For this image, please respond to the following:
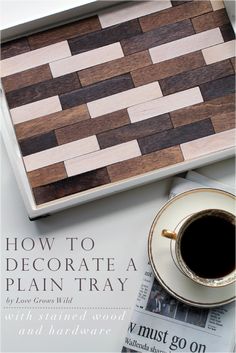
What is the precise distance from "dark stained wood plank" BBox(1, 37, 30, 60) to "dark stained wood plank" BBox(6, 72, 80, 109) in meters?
0.05

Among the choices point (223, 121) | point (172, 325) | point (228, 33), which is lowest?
point (172, 325)

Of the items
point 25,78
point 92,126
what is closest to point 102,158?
point 92,126

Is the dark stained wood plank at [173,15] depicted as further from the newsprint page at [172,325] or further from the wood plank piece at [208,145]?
the newsprint page at [172,325]

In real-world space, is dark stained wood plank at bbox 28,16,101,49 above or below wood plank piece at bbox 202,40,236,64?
above

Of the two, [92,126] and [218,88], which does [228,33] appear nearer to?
[218,88]

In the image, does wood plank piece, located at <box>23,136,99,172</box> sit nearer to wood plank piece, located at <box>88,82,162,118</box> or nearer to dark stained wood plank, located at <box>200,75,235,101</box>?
wood plank piece, located at <box>88,82,162,118</box>

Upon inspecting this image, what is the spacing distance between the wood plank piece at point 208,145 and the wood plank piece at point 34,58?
0.20 m

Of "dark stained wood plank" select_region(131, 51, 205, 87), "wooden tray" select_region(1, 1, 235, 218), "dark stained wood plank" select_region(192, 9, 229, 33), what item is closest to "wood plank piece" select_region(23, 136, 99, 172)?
"wooden tray" select_region(1, 1, 235, 218)

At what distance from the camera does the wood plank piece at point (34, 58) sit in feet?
2.85

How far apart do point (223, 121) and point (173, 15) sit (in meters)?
0.16

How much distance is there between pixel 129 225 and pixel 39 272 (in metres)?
0.14

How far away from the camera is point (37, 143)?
2.82 feet

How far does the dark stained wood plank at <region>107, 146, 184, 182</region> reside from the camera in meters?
0.85

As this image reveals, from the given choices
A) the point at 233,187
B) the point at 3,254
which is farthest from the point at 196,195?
the point at 3,254
